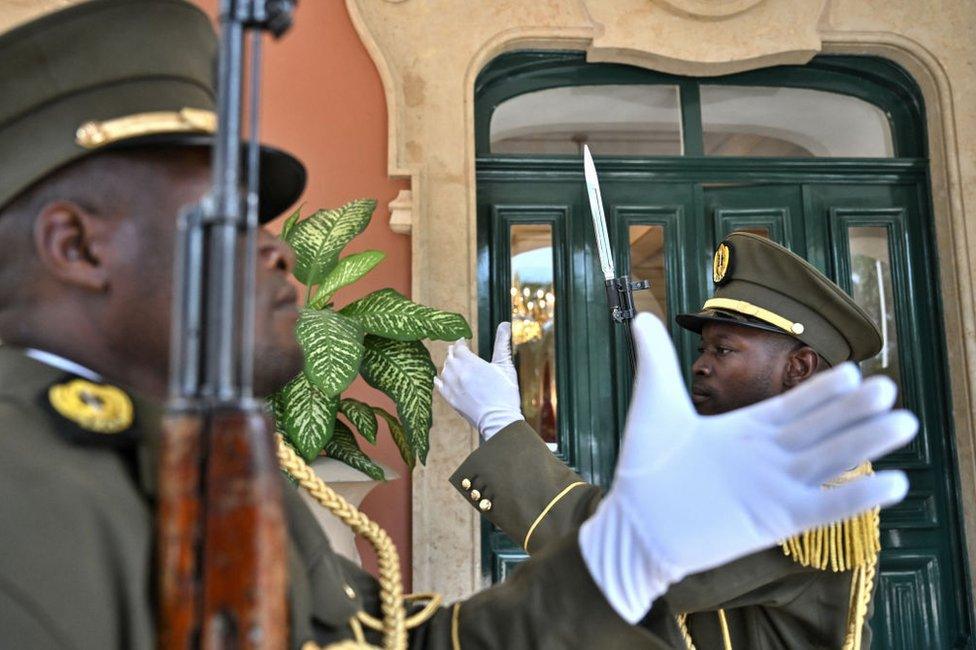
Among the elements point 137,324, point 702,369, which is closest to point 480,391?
point 702,369

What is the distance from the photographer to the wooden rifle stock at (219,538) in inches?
26.3

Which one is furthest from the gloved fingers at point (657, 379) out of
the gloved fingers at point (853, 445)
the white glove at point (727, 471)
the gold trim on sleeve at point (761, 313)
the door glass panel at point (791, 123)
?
the door glass panel at point (791, 123)

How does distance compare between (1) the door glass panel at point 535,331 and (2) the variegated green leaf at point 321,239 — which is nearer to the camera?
(2) the variegated green leaf at point 321,239

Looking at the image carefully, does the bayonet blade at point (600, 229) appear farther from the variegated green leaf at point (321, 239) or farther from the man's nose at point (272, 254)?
the man's nose at point (272, 254)

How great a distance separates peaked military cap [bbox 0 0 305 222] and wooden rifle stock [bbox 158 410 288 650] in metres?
0.40

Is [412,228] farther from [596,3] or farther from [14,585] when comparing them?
[14,585]

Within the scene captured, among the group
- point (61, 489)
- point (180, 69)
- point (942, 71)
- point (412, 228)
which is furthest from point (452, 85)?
point (61, 489)

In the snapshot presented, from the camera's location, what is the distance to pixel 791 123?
4.00 meters

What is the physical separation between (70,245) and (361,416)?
182 centimetres

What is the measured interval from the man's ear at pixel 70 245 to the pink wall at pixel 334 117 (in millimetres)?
2371

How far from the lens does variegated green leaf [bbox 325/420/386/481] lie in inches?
105

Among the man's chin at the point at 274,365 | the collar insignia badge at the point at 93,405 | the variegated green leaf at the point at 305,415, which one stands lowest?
the collar insignia badge at the point at 93,405

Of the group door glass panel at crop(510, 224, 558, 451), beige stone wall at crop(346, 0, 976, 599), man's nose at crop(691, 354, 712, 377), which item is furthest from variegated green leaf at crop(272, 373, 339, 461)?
door glass panel at crop(510, 224, 558, 451)

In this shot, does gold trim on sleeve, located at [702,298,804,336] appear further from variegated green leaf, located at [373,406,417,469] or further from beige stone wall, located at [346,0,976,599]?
beige stone wall, located at [346,0,976,599]
